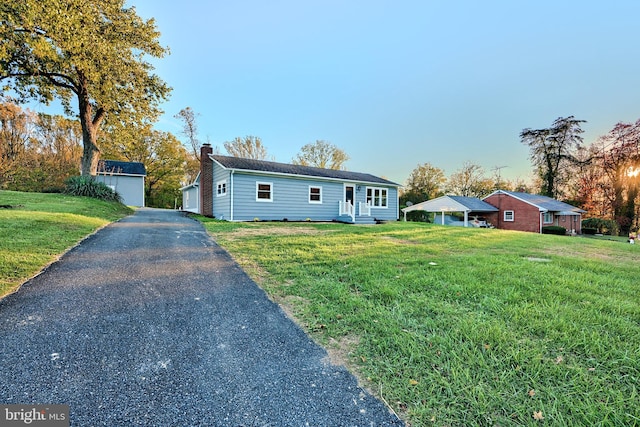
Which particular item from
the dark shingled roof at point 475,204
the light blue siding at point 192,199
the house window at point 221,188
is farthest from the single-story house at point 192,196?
the dark shingled roof at point 475,204

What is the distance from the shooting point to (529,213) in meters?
27.4

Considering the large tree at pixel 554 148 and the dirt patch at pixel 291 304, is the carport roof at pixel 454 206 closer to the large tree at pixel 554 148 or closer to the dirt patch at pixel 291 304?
the large tree at pixel 554 148

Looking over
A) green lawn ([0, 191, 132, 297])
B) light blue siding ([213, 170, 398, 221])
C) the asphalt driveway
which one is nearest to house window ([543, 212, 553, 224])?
light blue siding ([213, 170, 398, 221])

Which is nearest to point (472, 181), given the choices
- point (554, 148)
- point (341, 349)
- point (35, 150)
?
point (554, 148)

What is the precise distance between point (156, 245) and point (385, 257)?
5.40 m

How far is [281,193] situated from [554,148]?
37397mm

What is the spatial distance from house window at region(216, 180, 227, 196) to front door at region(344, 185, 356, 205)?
7592mm

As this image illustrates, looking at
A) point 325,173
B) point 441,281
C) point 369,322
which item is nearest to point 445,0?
point 325,173

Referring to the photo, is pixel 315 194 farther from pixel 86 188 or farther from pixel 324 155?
pixel 324 155

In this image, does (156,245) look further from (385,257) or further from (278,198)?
(278,198)

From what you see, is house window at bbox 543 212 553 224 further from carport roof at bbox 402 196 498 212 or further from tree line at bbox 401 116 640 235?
tree line at bbox 401 116 640 235

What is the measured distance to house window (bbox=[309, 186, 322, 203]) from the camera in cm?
1640

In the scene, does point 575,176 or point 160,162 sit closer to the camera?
point 575,176

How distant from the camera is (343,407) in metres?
1.77
